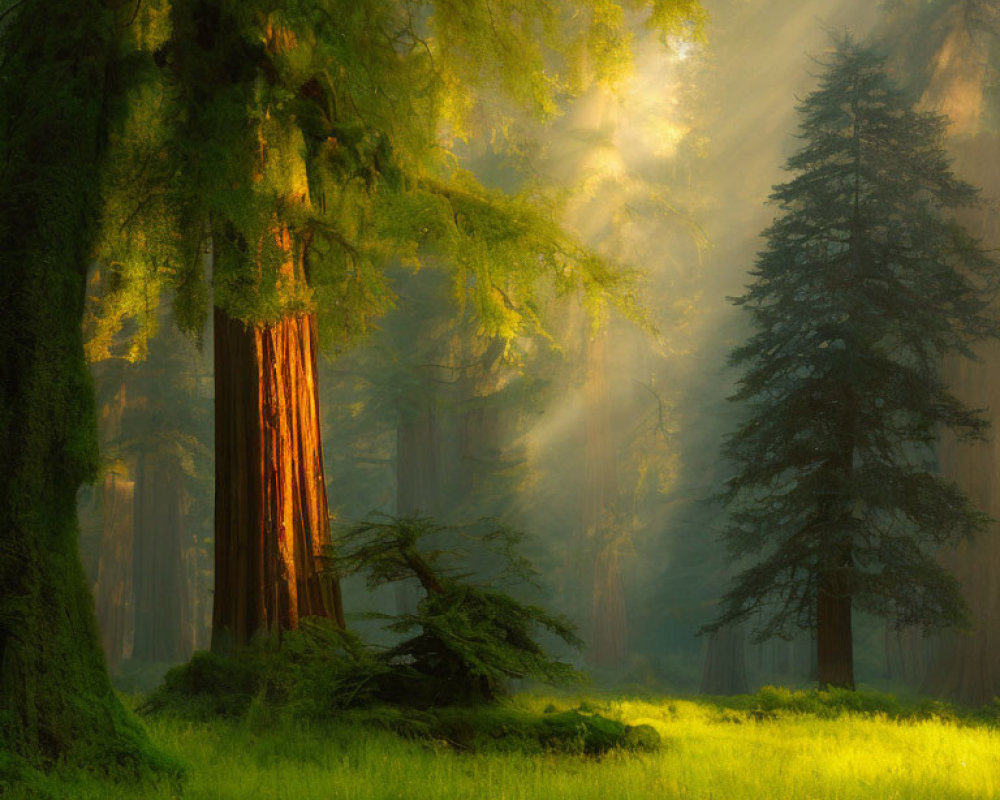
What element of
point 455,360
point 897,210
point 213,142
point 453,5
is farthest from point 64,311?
point 455,360

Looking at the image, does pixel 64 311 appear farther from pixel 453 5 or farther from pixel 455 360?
pixel 455 360

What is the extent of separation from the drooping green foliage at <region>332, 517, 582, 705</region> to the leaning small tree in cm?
742

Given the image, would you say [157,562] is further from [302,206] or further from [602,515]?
[302,206]

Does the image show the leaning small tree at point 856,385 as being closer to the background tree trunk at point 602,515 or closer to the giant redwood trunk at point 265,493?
the giant redwood trunk at point 265,493

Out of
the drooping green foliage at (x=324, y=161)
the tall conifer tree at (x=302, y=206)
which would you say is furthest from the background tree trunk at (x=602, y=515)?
the tall conifer tree at (x=302, y=206)

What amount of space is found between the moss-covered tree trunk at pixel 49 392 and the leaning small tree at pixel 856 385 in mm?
10485

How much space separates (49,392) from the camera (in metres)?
5.33

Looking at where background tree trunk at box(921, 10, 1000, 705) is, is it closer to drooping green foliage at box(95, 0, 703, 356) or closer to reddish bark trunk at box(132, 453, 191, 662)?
drooping green foliage at box(95, 0, 703, 356)

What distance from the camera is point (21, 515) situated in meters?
5.10

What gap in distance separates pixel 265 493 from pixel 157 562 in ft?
62.1

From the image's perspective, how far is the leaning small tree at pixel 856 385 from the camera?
518 inches

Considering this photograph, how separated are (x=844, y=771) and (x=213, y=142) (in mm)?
6493

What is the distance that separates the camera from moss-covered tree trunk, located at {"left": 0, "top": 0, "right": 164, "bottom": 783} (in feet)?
16.3

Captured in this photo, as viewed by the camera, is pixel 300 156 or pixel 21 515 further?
pixel 300 156
